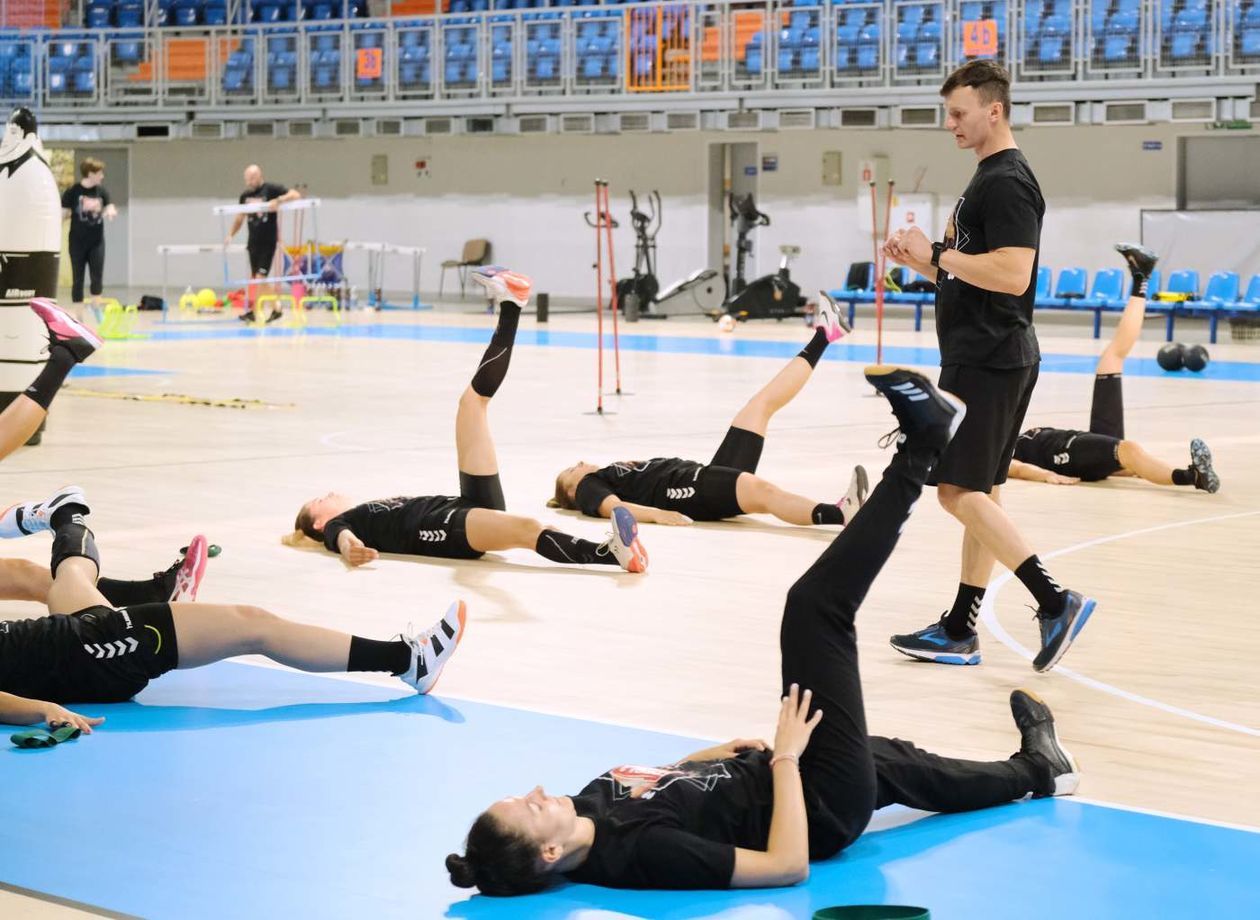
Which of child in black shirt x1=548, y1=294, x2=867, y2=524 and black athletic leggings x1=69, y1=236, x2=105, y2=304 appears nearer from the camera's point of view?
child in black shirt x1=548, y1=294, x2=867, y2=524

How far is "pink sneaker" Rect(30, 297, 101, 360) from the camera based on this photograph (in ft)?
25.6

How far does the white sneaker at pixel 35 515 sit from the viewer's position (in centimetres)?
665

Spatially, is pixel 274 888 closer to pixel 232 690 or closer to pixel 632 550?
pixel 232 690

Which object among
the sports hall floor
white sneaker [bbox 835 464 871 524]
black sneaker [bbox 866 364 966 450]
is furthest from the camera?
white sneaker [bbox 835 464 871 524]

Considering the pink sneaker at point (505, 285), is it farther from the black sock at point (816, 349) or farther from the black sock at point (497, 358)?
the black sock at point (816, 349)

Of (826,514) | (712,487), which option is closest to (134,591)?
(712,487)

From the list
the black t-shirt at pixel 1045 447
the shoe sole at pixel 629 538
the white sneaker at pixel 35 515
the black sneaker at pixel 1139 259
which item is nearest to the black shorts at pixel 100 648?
the white sneaker at pixel 35 515

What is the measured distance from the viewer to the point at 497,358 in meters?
9.05

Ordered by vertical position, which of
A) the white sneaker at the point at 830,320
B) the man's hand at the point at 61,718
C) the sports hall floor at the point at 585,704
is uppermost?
the white sneaker at the point at 830,320

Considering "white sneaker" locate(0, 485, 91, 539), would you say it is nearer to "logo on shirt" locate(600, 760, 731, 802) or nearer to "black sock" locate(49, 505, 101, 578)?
"black sock" locate(49, 505, 101, 578)

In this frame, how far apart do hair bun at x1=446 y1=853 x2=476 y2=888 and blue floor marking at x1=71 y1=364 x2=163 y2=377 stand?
606 inches

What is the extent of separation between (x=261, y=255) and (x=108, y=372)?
28.0ft

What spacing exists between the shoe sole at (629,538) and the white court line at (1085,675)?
153 centimetres

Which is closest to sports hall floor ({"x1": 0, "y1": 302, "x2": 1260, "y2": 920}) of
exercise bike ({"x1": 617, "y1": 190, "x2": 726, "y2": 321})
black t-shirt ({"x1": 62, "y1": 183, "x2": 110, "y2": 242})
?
black t-shirt ({"x1": 62, "y1": 183, "x2": 110, "y2": 242})
